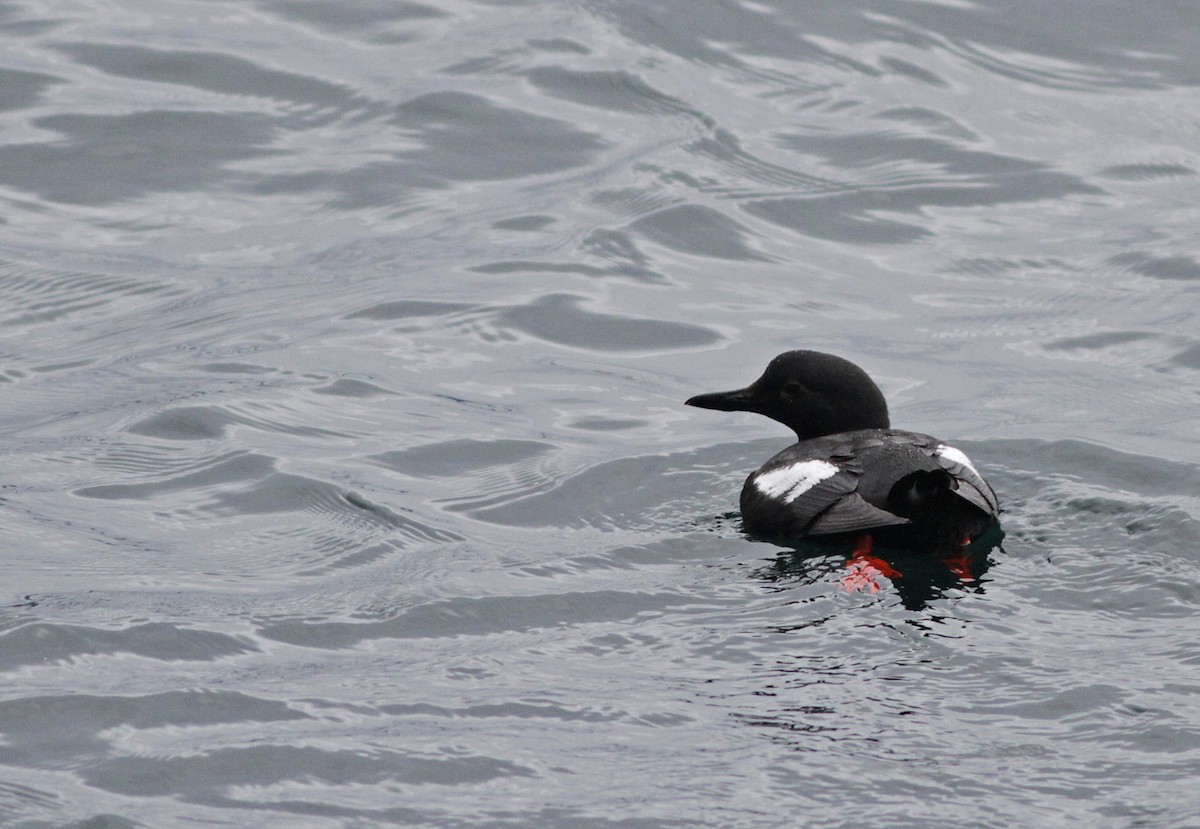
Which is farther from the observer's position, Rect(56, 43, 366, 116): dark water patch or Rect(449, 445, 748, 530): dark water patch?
Rect(56, 43, 366, 116): dark water patch

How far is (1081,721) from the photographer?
528cm

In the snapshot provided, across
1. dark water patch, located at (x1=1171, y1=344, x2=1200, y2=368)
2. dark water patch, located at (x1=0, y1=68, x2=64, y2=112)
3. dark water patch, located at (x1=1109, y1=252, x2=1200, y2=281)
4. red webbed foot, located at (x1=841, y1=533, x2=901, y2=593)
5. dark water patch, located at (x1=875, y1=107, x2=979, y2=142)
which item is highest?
dark water patch, located at (x1=875, y1=107, x2=979, y2=142)

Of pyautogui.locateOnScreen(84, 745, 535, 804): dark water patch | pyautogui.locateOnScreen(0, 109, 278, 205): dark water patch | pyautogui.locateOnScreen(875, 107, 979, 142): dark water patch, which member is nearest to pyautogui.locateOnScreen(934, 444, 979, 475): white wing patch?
pyautogui.locateOnScreen(84, 745, 535, 804): dark water patch

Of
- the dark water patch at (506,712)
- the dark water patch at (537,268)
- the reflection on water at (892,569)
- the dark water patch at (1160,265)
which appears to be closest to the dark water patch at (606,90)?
the dark water patch at (537,268)

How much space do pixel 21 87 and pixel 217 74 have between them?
1439 millimetres

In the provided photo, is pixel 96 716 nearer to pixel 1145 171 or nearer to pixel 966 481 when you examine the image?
pixel 966 481

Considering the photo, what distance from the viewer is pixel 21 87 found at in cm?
1322

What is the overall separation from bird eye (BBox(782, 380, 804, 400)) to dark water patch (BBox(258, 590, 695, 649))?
1.75 metres

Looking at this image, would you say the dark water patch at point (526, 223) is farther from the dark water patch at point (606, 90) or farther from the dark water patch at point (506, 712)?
the dark water patch at point (506, 712)

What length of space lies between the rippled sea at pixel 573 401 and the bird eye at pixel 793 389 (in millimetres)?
509

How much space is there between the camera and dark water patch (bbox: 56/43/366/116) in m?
13.2

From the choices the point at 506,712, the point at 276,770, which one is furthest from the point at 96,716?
the point at 506,712

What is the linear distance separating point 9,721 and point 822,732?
2521 millimetres

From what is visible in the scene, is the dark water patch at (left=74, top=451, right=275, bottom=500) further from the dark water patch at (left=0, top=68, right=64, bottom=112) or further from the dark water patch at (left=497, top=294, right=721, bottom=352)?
the dark water patch at (left=0, top=68, right=64, bottom=112)
